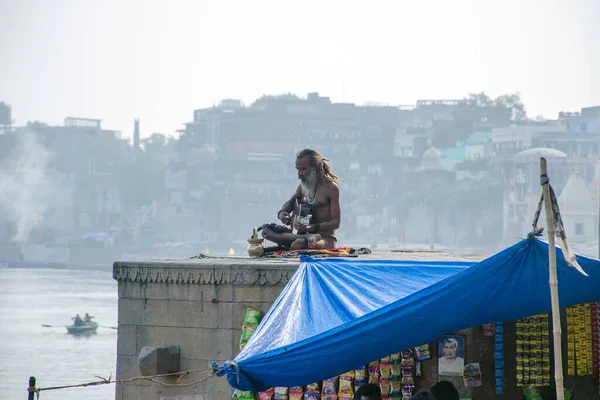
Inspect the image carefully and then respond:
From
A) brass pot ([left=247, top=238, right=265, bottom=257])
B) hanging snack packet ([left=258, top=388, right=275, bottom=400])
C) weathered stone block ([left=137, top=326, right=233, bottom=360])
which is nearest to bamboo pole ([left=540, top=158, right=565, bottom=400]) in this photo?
hanging snack packet ([left=258, top=388, right=275, bottom=400])

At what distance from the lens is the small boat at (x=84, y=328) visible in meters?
39.2

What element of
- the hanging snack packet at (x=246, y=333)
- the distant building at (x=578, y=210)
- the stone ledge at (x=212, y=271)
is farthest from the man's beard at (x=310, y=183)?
the distant building at (x=578, y=210)

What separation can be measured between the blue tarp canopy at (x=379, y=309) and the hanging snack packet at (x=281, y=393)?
78 cm

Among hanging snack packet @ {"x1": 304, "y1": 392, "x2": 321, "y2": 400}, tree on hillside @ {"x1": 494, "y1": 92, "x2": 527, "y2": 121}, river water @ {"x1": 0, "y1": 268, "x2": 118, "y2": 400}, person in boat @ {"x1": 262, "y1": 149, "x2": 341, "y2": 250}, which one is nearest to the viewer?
hanging snack packet @ {"x1": 304, "y1": 392, "x2": 321, "y2": 400}

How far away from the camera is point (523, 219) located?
241ft

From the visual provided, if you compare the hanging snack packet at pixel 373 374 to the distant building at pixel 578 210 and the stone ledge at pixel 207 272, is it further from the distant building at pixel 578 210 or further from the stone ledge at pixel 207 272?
the distant building at pixel 578 210

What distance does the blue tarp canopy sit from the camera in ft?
16.8

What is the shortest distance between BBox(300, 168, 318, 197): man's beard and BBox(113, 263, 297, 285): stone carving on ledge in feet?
4.43

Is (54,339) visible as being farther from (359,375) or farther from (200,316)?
(359,375)

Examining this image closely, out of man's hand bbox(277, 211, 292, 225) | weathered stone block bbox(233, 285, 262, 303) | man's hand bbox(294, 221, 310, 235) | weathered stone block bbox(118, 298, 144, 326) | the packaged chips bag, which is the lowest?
the packaged chips bag

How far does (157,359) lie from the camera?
22.2 ft

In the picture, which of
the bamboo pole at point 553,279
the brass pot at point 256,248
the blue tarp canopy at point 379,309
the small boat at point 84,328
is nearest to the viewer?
the bamboo pole at point 553,279

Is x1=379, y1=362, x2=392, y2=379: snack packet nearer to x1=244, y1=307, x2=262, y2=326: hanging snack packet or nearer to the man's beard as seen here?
x1=244, y1=307, x2=262, y2=326: hanging snack packet

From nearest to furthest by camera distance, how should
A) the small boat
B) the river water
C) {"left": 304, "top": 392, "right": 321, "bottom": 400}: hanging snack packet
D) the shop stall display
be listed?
the shop stall display
{"left": 304, "top": 392, "right": 321, "bottom": 400}: hanging snack packet
the river water
the small boat
